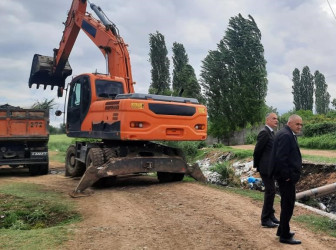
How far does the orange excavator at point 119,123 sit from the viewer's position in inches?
372

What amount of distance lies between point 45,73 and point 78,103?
4.83m

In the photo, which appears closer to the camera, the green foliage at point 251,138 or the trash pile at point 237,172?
the trash pile at point 237,172

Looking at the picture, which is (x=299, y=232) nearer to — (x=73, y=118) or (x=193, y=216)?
(x=193, y=216)

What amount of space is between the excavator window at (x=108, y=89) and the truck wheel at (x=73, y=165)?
8.90ft

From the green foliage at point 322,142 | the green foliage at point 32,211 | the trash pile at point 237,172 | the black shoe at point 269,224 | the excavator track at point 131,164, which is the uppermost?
the green foliage at point 322,142

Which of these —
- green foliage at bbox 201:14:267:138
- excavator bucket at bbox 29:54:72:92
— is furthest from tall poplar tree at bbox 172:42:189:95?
excavator bucket at bbox 29:54:72:92

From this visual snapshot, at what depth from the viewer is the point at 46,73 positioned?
15.6 metres

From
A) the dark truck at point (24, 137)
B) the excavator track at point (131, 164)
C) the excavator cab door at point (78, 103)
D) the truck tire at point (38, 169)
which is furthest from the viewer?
the truck tire at point (38, 169)

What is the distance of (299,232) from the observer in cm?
625

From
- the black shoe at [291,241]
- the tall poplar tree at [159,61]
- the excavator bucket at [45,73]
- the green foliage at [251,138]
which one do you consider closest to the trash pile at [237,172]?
the black shoe at [291,241]

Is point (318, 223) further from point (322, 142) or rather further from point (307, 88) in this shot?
point (307, 88)

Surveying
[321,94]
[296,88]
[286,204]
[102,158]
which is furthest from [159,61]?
[286,204]

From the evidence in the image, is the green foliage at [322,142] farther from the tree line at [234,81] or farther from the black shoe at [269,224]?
the black shoe at [269,224]

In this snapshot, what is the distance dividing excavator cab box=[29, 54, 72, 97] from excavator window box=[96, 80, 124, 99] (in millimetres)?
4840
